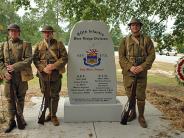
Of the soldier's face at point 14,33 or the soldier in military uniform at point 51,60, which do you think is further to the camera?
the soldier in military uniform at point 51,60

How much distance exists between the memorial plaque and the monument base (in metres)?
0.15

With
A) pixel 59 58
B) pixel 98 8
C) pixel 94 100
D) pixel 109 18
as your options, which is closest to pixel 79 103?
pixel 94 100

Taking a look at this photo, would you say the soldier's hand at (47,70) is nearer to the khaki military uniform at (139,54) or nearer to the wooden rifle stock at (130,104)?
the khaki military uniform at (139,54)

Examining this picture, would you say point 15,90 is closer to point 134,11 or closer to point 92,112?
point 92,112

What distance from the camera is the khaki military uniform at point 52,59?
8.01m

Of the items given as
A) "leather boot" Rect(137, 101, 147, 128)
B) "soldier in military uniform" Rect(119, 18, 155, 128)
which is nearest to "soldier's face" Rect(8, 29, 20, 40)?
"soldier in military uniform" Rect(119, 18, 155, 128)

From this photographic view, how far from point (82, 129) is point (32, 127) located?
39.4 inches

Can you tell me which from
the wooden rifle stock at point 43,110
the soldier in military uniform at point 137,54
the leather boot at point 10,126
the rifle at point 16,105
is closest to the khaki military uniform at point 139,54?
the soldier in military uniform at point 137,54

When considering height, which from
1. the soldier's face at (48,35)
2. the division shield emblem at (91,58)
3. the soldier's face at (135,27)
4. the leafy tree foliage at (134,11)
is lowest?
the division shield emblem at (91,58)

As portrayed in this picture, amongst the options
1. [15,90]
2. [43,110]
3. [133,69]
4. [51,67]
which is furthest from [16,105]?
[133,69]

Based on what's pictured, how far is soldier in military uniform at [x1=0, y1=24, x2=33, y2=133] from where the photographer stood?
7656 millimetres

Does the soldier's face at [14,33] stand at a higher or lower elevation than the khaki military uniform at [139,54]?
higher

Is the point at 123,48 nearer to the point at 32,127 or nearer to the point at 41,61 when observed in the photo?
the point at 41,61

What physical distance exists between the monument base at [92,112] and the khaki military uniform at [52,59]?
0.45 metres
